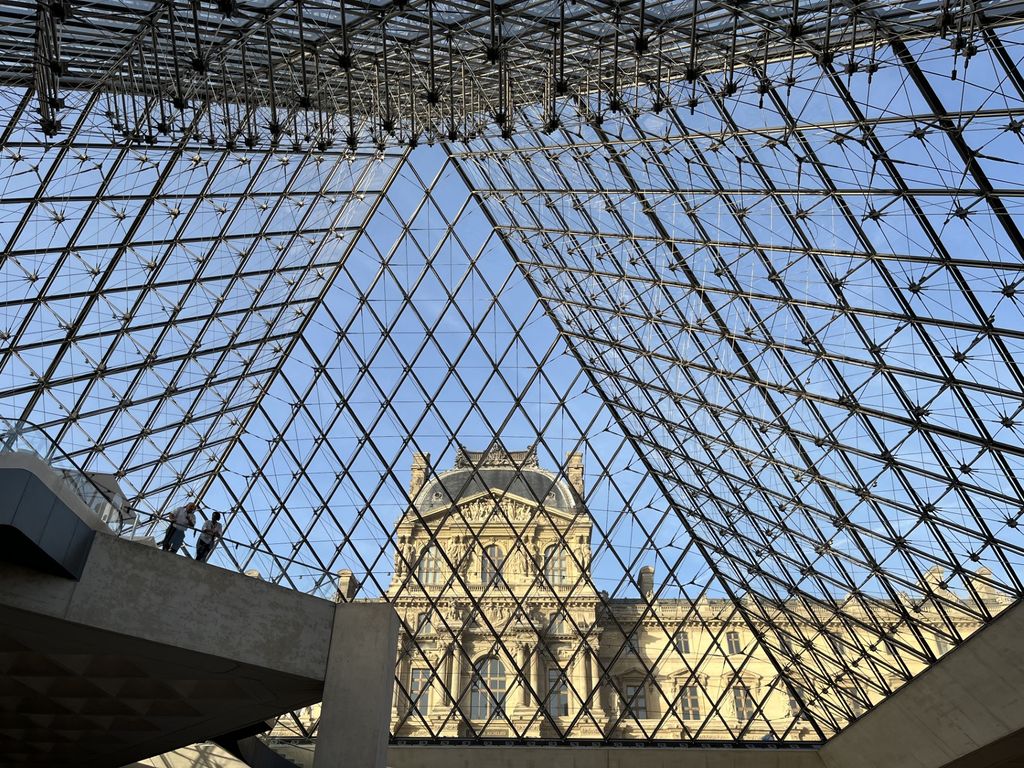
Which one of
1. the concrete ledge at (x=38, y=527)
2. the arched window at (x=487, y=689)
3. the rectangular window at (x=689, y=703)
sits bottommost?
the concrete ledge at (x=38, y=527)

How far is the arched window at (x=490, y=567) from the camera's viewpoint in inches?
1483

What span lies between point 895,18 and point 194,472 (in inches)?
1276

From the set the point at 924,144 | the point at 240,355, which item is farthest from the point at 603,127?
the point at 240,355

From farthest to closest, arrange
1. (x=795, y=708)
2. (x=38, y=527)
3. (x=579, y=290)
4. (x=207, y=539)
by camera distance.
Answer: (x=579, y=290), (x=795, y=708), (x=207, y=539), (x=38, y=527)

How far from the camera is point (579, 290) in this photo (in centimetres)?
3622

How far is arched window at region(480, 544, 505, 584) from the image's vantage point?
124 feet

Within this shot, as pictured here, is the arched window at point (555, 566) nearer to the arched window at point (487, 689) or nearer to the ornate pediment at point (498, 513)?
the ornate pediment at point (498, 513)

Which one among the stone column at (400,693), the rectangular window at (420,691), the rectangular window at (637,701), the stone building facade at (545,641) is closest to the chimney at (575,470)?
the stone building facade at (545,641)

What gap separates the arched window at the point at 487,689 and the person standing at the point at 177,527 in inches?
808

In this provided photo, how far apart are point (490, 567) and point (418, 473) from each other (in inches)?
226

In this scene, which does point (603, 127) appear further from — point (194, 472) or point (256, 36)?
point (194, 472)

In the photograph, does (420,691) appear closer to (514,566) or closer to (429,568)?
(429,568)

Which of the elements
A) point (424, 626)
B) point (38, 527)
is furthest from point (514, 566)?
point (38, 527)

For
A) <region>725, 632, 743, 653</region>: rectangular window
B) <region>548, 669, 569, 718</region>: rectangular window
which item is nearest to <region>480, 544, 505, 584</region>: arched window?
<region>548, 669, 569, 718</region>: rectangular window
